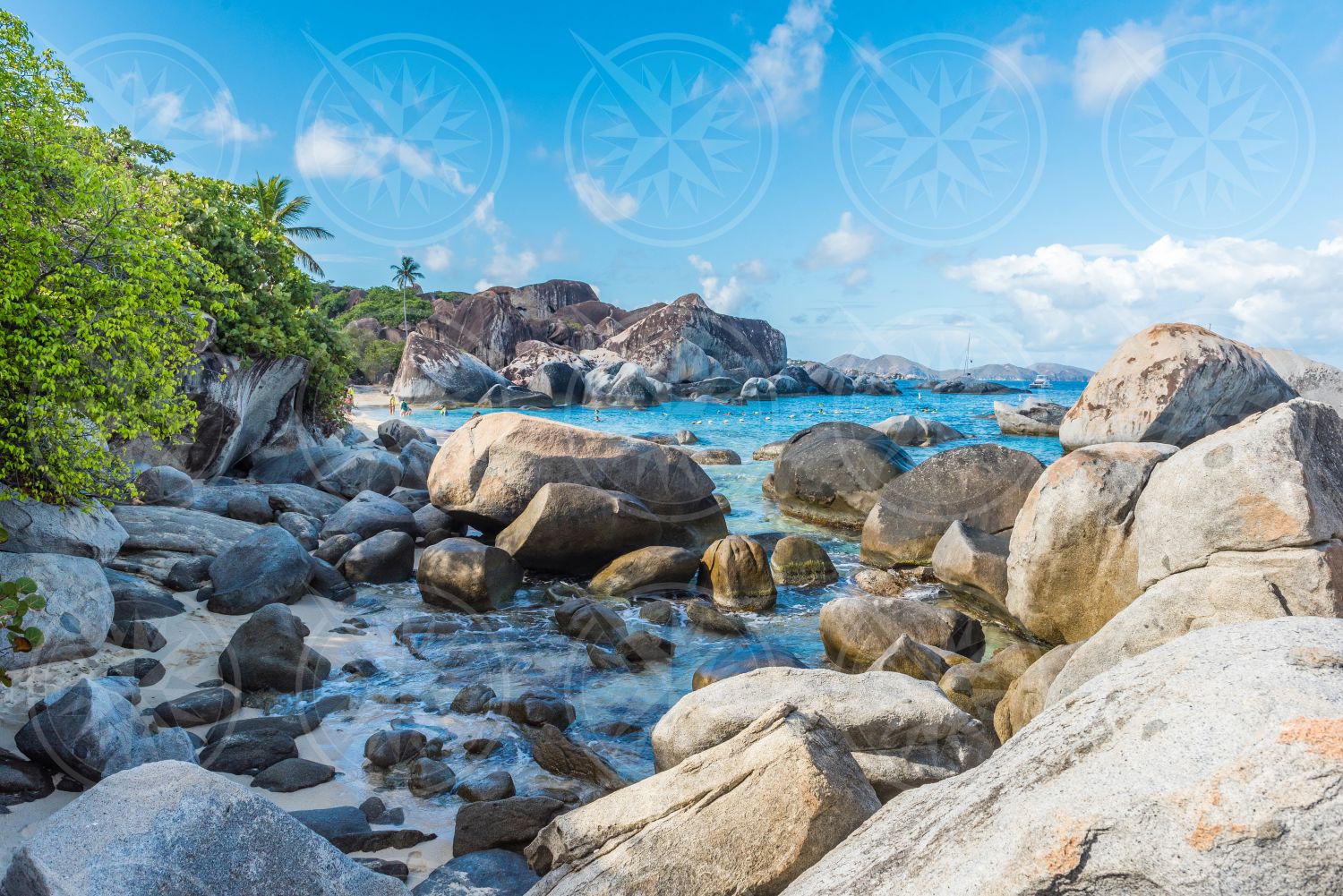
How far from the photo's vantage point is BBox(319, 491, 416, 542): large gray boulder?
11477 millimetres

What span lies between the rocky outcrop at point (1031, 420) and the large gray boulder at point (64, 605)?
35.5 meters

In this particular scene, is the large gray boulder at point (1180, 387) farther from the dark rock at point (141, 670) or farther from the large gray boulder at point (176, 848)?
the large gray boulder at point (176, 848)

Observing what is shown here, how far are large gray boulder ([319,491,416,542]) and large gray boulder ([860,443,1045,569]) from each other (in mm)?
7436

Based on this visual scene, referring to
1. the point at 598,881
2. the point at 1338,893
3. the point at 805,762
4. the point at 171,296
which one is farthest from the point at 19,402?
the point at 1338,893

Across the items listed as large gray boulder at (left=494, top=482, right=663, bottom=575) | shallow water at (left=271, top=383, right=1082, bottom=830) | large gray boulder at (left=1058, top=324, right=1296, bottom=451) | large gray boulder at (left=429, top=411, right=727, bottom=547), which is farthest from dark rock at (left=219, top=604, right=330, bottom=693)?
large gray boulder at (left=1058, top=324, right=1296, bottom=451)

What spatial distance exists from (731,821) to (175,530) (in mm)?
8641

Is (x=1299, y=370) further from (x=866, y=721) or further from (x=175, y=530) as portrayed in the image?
(x=175, y=530)

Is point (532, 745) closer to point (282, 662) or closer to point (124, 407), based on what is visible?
point (282, 662)

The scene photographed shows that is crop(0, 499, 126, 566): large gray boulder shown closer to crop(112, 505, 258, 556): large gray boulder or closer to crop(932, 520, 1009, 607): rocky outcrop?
crop(112, 505, 258, 556): large gray boulder

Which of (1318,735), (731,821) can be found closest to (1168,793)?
(1318,735)

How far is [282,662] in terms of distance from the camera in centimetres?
668

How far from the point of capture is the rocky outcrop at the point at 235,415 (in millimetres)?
12914

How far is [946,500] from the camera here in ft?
39.8

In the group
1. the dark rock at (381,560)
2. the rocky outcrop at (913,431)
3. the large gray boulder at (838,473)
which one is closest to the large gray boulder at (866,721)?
the dark rock at (381,560)
